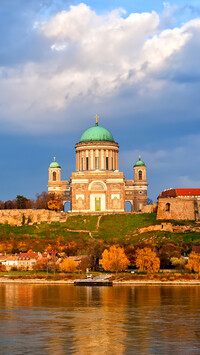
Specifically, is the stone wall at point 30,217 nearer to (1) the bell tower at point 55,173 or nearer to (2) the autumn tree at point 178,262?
(1) the bell tower at point 55,173

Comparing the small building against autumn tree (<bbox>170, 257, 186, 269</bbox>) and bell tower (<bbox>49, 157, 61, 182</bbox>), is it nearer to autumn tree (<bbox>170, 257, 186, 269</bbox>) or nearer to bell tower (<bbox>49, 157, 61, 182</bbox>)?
autumn tree (<bbox>170, 257, 186, 269</bbox>)

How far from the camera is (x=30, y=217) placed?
339 feet

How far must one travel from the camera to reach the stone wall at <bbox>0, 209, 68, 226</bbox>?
338ft

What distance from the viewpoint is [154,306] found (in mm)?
50375

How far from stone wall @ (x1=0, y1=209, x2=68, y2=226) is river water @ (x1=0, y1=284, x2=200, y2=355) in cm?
3905

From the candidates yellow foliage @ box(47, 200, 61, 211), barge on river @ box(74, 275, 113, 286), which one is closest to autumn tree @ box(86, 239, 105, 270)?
barge on river @ box(74, 275, 113, 286)

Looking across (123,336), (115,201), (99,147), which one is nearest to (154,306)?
(123,336)

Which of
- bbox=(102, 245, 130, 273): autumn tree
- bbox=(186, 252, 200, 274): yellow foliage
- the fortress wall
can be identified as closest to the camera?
bbox=(186, 252, 200, 274): yellow foliage

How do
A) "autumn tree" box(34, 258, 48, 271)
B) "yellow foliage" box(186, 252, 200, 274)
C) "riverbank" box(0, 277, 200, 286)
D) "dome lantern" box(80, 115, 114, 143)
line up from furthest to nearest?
1. "dome lantern" box(80, 115, 114, 143)
2. "autumn tree" box(34, 258, 48, 271)
3. "yellow foliage" box(186, 252, 200, 274)
4. "riverbank" box(0, 277, 200, 286)

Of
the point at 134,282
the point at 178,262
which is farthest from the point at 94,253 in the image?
the point at 178,262

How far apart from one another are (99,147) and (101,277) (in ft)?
144

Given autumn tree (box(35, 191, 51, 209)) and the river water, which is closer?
the river water

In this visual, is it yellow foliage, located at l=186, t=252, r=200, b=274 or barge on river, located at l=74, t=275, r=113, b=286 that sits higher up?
yellow foliage, located at l=186, t=252, r=200, b=274

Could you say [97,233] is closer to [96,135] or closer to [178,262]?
[178,262]
